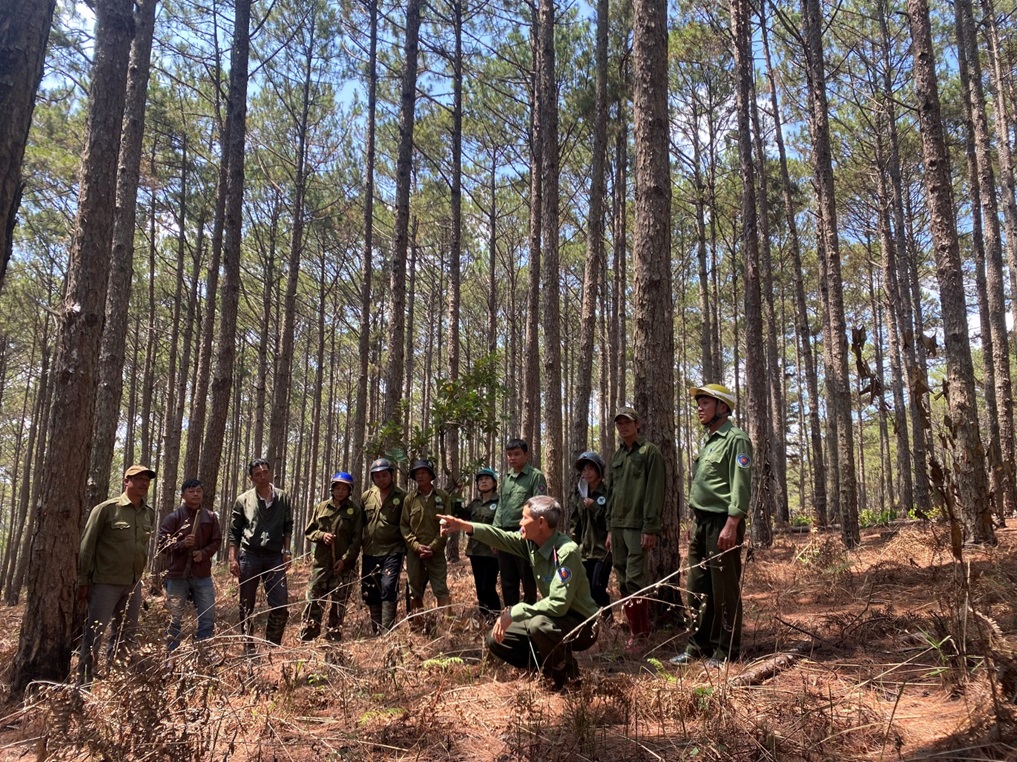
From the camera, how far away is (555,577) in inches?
131

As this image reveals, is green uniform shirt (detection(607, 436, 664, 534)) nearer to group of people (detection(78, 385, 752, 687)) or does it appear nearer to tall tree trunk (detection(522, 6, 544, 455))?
group of people (detection(78, 385, 752, 687))

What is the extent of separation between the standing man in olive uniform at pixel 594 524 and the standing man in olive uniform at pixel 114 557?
3.30 meters

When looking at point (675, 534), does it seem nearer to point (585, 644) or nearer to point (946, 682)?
point (585, 644)

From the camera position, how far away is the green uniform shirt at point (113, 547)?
4.53 metres

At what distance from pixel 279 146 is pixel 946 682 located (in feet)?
52.9

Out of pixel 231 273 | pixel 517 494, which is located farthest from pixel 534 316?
pixel 517 494

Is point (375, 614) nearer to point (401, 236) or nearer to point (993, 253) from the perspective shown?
point (401, 236)

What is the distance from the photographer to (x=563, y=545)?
341 cm

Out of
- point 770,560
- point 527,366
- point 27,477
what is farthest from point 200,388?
point 27,477

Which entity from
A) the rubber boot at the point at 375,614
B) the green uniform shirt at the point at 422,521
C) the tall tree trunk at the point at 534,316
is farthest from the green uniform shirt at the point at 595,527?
the tall tree trunk at the point at 534,316

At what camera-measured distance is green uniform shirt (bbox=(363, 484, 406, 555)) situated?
5566 millimetres

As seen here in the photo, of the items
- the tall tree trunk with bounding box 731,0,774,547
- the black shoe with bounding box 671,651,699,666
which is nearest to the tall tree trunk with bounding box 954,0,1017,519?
the tall tree trunk with bounding box 731,0,774,547

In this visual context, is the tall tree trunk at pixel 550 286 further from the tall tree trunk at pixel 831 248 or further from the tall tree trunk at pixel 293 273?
the tall tree trunk at pixel 293 273

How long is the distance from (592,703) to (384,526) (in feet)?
9.91
